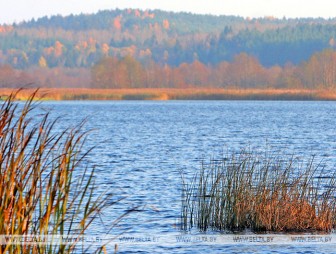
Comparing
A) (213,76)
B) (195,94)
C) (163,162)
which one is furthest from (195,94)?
(163,162)

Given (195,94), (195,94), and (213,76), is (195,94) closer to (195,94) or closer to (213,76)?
(195,94)

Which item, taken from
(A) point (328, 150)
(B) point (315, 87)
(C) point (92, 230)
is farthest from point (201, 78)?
(C) point (92, 230)

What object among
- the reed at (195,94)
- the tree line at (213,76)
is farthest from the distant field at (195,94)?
the tree line at (213,76)

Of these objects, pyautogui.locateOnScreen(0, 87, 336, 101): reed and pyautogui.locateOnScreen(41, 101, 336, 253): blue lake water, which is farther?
pyautogui.locateOnScreen(0, 87, 336, 101): reed

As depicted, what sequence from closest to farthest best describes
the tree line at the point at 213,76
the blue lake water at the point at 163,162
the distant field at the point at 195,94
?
the blue lake water at the point at 163,162, the distant field at the point at 195,94, the tree line at the point at 213,76

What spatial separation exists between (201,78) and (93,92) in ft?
132

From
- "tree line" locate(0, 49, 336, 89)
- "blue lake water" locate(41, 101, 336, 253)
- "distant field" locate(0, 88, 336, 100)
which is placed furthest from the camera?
"tree line" locate(0, 49, 336, 89)

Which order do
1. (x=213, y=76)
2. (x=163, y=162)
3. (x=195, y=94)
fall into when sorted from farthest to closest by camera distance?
(x=213, y=76), (x=195, y=94), (x=163, y=162)

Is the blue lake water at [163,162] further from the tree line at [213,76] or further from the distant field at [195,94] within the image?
the tree line at [213,76]

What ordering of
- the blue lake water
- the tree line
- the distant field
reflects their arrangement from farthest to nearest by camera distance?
the tree line, the distant field, the blue lake water

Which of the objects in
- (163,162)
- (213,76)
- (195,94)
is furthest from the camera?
(213,76)

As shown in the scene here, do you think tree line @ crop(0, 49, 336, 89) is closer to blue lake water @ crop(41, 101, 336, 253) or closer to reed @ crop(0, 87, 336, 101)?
reed @ crop(0, 87, 336, 101)

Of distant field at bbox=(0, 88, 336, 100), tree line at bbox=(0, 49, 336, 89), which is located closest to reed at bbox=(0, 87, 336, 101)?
distant field at bbox=(0, 88, 336, 100)

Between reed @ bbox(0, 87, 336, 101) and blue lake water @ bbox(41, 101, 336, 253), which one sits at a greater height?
blue lake water @ bbox(41, 101, 336, 253)
